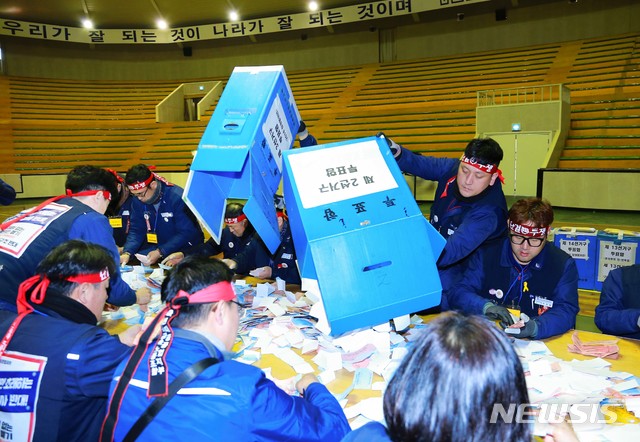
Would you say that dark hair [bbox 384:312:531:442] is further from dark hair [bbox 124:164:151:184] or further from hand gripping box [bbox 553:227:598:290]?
hand gripping box [bbox 553:227:598:290]

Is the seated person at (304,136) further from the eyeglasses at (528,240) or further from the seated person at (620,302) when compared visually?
the seated person at (620,302)

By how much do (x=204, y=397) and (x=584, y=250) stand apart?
5167 millimetres

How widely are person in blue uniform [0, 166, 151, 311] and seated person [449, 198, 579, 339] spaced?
1698 mm

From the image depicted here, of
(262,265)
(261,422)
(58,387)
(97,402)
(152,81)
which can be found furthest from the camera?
(152,81)

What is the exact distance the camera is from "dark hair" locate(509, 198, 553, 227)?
2342 mm

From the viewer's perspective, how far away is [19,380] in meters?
1.55

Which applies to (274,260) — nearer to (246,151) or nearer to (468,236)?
(468,236)

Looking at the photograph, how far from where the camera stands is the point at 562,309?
2.28 meters

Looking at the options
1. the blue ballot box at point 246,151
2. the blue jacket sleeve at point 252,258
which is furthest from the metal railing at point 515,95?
Answer: the blue ballot box at point 246,151

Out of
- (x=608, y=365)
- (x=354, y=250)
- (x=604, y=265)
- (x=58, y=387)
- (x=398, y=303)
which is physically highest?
(x=354, y=250)

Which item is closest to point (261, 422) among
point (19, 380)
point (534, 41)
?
point (19, 380)

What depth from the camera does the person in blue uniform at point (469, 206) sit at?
2.58 m

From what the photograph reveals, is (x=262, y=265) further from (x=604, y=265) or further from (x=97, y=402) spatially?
(x=604, y=265)

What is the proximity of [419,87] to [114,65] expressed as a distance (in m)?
11.9
